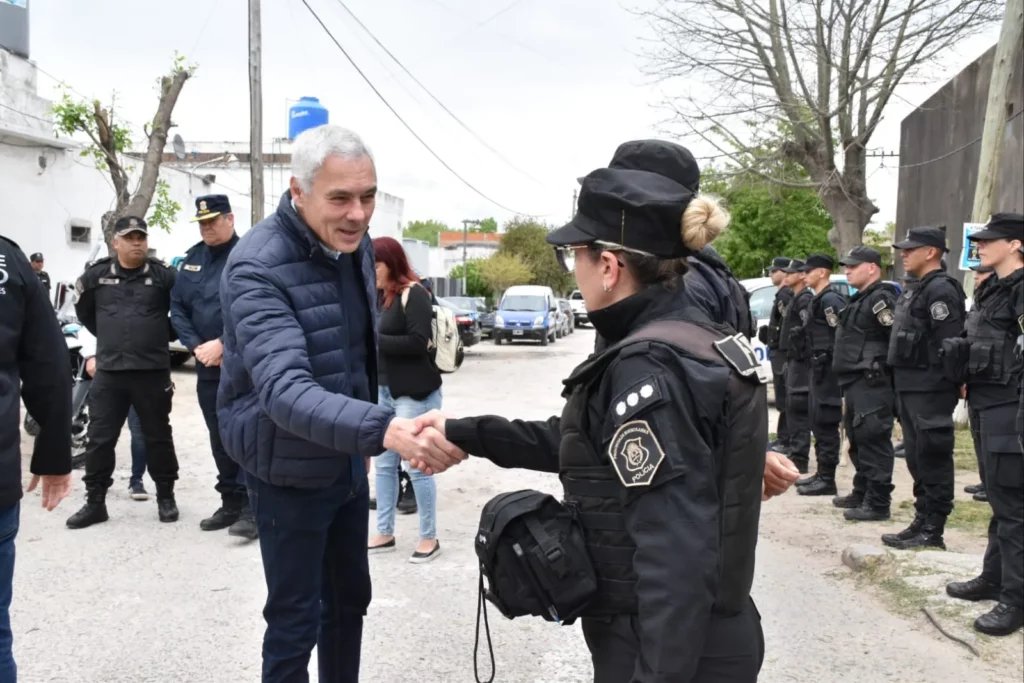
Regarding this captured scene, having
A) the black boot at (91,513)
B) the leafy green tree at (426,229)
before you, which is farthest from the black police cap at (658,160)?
the leafy green tree at (426,229)

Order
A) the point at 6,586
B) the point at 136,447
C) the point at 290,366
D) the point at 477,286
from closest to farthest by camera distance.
A: the point at 290,366, the point at 6,586, the point at 136,447, the point at 477,286

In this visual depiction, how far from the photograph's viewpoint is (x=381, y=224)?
43.4 m

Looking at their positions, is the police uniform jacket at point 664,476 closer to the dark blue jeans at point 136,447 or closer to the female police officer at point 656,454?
the female police officer at point 656,454

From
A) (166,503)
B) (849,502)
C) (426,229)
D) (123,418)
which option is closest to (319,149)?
(123,418)

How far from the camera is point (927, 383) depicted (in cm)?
596

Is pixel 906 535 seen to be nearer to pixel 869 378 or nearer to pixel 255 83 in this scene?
pixel 869 378

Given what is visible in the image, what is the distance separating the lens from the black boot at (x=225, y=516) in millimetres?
6230

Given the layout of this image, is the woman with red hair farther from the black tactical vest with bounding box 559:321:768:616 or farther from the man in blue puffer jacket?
the black tactical vest with bounding box 559:321:768:616

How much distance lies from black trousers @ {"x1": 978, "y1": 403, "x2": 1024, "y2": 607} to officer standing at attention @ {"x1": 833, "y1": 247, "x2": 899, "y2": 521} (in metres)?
1.99

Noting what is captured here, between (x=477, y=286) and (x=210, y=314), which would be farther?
(x=477, y=286)

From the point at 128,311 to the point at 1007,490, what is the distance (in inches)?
220

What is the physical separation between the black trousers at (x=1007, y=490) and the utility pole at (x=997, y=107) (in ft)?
20.5

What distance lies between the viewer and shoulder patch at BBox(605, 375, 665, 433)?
1.80 metres

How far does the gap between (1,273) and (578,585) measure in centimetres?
219
